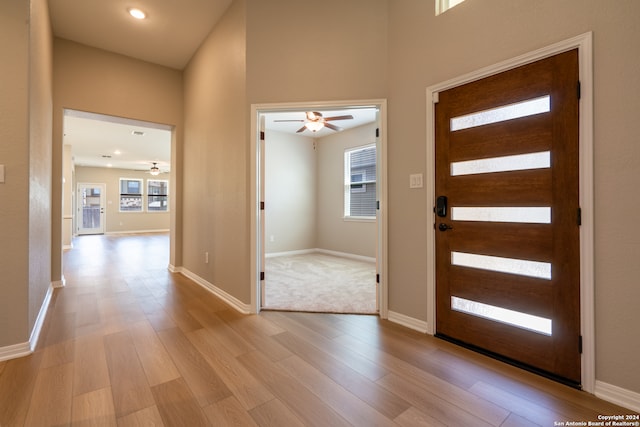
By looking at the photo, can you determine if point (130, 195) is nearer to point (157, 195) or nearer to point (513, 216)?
point (157, 195)

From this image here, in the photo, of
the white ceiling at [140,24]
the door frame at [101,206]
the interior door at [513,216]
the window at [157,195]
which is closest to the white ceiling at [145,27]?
the white ceiling at [140,24]

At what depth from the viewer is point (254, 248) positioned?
292cm

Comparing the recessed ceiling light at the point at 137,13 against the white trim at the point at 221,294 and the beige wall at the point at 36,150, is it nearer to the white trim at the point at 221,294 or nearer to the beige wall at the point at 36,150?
the beige wall at the point at 36,150

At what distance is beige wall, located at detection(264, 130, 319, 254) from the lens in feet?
21.2

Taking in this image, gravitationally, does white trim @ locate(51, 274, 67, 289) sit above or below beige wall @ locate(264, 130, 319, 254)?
below

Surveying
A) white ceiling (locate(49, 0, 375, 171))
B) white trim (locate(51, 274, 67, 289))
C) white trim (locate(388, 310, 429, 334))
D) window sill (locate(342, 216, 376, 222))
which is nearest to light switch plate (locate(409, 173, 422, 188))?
white ceiling (locate(49, 0, 375, 171))

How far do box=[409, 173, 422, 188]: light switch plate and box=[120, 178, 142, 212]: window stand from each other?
1407 centimetres

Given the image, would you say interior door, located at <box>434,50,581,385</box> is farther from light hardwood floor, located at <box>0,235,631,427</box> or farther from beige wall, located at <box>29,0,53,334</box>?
beige wall, located at <box>29,0,53,334</box>

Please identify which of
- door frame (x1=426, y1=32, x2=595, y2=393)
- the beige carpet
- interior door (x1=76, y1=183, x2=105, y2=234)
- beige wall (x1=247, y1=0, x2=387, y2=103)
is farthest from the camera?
interior door (x1=76, y1=183, x2=105, y2=234)

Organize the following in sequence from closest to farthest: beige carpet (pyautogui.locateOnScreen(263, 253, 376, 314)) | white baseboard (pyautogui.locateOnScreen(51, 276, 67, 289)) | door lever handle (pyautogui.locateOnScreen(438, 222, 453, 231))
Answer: door lever handle (pyautogui.locateOnScreen(438, 222, 453, 231))
beige carpet (pyautogui.locateOnScreen(263, 253, 376, 314))
white baseboard (pyautogui.locateOnScreen(51, 276, 67, 289))

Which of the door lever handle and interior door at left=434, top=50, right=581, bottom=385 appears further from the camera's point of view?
the door lever handle

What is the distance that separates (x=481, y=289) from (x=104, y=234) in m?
14.4

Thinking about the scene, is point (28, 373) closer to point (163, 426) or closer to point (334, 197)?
point (163, 426)

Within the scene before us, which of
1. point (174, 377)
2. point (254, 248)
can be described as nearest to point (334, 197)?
point (254, 248)
